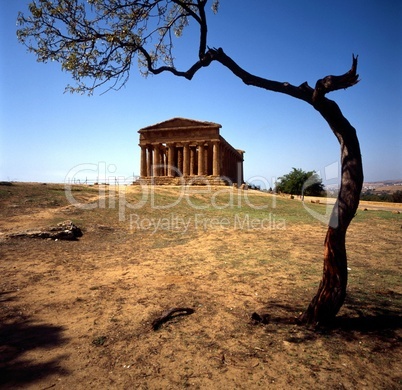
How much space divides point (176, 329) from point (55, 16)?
721cm

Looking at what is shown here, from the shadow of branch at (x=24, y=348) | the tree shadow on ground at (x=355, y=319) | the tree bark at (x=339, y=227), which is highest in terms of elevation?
the tree bark at (x=339, y=227)

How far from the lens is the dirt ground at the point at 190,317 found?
3.04m

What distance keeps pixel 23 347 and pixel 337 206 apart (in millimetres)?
5000

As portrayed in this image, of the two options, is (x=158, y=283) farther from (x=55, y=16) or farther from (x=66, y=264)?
(x=55, y=16)

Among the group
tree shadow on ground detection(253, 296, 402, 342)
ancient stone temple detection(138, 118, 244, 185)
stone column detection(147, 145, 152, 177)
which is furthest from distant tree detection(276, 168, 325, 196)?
tree shadow on ground detection(253, 296, 402, 342)

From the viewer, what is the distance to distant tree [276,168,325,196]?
1598 inches

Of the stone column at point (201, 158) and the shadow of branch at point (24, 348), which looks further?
the stone column at point (201, 158)

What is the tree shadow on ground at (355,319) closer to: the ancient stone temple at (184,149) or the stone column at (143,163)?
the ancient stone temple at (184,149)

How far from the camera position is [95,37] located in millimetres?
6141

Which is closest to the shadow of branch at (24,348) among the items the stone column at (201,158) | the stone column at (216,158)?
the stone column at (216,158)

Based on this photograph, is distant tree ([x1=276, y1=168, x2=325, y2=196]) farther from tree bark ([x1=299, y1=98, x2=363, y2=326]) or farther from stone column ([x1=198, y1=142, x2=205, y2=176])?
tree bark ([x1=299, y1=98, x2=363, y2=326])

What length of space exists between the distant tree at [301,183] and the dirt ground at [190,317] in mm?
31880

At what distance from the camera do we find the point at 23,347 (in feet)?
11.7

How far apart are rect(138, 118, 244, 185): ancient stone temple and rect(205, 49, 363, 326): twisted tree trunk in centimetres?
2930
